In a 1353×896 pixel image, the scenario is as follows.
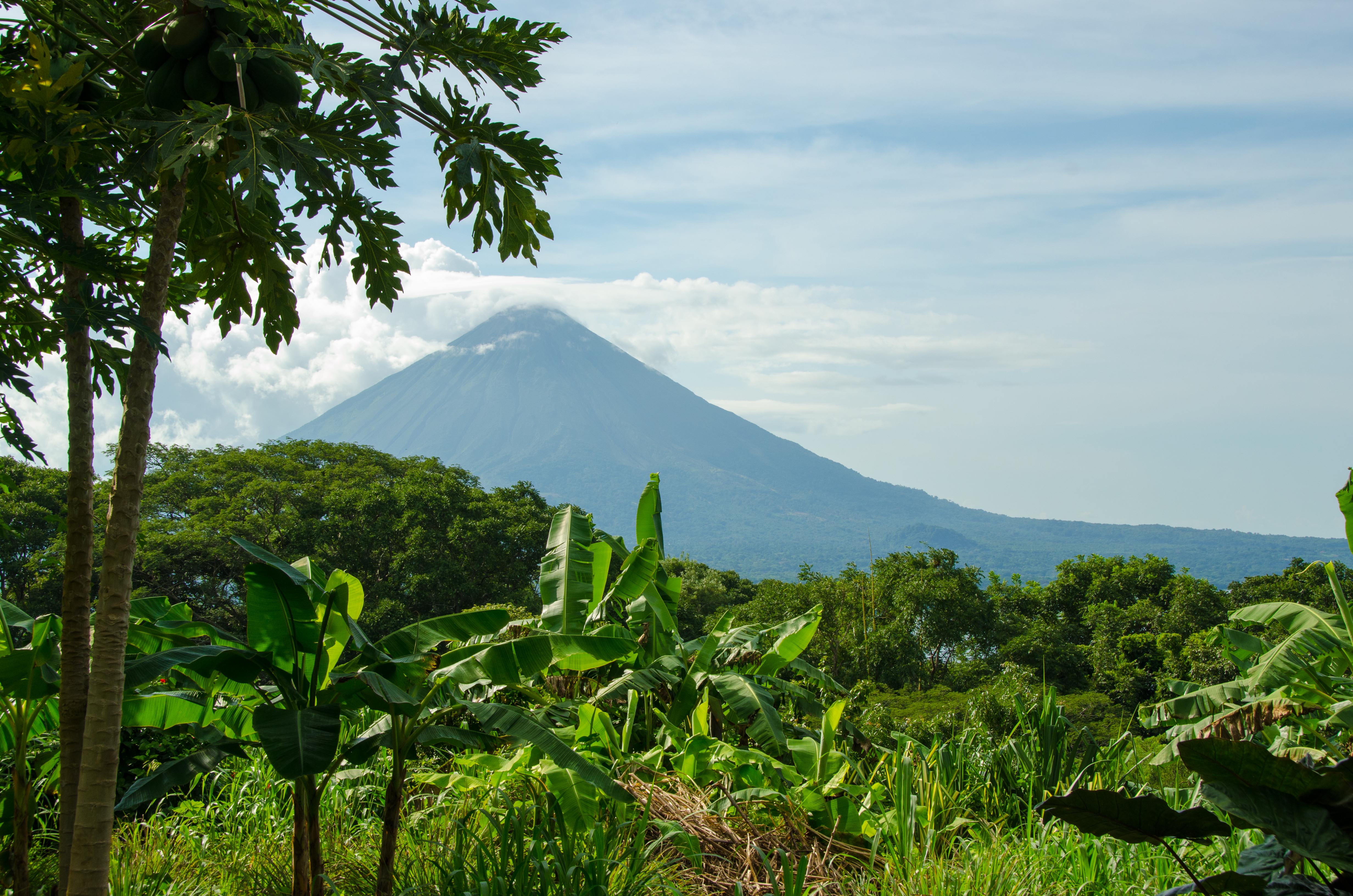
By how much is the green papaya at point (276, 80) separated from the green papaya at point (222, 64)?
27 millimetres

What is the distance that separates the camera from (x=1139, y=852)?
348cm

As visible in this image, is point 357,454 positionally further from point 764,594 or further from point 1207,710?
point 1207,710

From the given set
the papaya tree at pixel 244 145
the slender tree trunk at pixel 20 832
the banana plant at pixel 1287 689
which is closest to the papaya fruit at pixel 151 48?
the papaya tree at pixel 244 145

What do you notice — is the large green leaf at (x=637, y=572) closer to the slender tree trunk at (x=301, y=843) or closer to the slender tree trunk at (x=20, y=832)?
the slender tree trunk at (x=301, y=843)

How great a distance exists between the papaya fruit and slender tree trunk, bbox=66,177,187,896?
302mm

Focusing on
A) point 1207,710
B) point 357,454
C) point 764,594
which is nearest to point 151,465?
point 357,454

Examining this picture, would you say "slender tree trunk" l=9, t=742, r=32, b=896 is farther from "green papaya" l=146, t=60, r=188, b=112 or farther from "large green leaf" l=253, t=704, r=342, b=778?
"green papaya" l=146, t=60, r=188, b=112

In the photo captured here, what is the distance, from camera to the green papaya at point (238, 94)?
2.02 m

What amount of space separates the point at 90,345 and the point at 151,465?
27.9 m

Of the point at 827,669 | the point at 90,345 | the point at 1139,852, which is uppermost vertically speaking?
the point at 90,345

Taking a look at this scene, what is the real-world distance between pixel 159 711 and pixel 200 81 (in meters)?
2.37

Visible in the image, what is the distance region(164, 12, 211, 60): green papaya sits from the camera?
6.83 ft

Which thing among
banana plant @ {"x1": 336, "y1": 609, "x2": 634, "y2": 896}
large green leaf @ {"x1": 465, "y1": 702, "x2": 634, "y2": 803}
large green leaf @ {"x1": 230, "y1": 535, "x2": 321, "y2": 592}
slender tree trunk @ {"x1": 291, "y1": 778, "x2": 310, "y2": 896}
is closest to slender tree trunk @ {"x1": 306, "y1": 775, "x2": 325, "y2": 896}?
slender tree trunk @ {"x1": 291, "y1": 778, "x2": 310, "y2": 896}

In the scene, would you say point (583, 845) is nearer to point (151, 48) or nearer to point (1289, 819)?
point (1289, 819)
